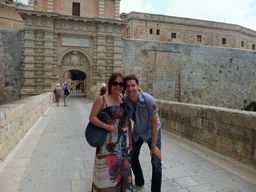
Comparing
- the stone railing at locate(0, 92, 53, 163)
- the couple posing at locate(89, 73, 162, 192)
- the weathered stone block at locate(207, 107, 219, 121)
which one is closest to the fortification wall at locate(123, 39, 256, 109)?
the stone railing at locate(0, 92, 53, 163)

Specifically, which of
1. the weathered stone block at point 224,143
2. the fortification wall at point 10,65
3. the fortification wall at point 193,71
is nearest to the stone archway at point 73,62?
the fortification wall at point 10,65

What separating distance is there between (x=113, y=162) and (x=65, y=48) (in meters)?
14.3

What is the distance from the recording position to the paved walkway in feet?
8.30

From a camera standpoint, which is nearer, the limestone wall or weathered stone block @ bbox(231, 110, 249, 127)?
weathered stone block @ bbox(231, 110, 249, 127)

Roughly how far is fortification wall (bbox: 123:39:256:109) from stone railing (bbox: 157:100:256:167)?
1219 centimetres

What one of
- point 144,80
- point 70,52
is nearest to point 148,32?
point 144,80

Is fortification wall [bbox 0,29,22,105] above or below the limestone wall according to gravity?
below

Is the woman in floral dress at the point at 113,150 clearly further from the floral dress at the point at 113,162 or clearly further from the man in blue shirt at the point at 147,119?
the man in blue shirt at the point at 147,119

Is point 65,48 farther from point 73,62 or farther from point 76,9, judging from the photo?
point 76,9

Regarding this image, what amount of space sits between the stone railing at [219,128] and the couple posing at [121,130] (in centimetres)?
185

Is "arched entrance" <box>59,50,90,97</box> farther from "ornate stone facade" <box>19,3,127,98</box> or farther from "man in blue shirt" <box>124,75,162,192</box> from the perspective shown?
"man in blue shirt" <box>124,75,162,192</box>

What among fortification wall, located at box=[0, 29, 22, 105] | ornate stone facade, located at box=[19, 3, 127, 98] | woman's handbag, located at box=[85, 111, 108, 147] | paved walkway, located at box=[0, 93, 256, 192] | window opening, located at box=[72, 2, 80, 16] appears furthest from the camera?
window opening, located at box=[72, 2, 80, 16]

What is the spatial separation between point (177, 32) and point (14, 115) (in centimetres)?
2744

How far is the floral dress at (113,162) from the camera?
1.98 metres
